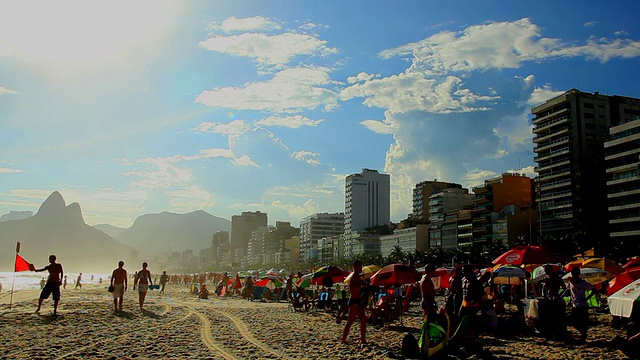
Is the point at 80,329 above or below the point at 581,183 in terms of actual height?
below

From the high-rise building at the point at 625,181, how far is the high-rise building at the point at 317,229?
115 metres

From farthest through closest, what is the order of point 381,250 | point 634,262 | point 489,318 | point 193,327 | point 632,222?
1. point 381,250
2. point 632,222
3. point 634,262
4. point 193,327
5. point 489,318

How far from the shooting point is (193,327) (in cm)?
1332

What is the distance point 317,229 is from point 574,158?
111 metres

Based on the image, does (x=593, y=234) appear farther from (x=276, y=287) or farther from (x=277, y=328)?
(x=277, y=328)

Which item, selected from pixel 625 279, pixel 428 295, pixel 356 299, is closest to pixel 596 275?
pixel 625 279

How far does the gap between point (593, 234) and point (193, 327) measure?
70158 millimetres

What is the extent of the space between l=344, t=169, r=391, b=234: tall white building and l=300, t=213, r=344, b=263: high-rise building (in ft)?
44.8

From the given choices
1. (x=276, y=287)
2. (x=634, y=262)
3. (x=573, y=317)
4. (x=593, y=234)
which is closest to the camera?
(x=573, y=317)

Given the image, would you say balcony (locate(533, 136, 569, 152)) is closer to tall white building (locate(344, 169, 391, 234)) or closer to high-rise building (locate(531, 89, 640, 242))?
high-rise building (locate(531, 89, 640, 242))

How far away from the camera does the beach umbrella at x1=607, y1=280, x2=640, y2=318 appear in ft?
27.2

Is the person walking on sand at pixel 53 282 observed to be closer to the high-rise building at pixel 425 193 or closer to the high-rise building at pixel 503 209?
the high-rise building at pixel 503 209

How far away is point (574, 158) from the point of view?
247ft

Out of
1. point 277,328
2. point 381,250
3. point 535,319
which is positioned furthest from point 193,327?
point 381,250
